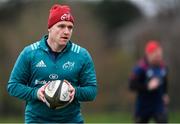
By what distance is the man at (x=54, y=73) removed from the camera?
27.5 ft

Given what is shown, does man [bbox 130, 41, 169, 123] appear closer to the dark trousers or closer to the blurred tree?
the dark trousers

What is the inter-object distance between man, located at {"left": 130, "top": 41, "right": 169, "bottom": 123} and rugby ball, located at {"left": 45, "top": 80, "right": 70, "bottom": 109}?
20.9ft

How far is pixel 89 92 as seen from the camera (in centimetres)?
841

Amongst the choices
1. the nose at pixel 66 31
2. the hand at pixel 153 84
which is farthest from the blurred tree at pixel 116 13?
the nose at pixel 66 31

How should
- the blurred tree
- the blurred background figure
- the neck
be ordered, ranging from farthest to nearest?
1. the blurred tree
2. the blurred background figure
3. the neck

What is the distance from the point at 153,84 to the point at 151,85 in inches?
1.8

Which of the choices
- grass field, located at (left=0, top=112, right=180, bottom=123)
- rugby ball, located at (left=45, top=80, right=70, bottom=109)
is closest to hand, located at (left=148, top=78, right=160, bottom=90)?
rugby ball, located at (left=45, top=80, right=70, bottom=109)

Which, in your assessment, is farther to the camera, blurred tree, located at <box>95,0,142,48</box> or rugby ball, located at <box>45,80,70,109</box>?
blurred tree, located at <box>95,0,142,48</box>

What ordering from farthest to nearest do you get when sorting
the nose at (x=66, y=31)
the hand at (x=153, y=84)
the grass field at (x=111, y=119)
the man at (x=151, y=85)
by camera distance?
the grass field at (x=111, y=119)
the man at (x=151, y=85)
the hand at (x=153, y=84)
the nose at (x=66, y=31)

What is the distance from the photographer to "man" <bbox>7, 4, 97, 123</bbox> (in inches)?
330

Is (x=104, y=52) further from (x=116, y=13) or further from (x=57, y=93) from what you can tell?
(x=57, y=93)

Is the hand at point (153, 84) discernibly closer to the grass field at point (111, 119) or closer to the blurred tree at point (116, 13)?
the grass field at point (111, 119)

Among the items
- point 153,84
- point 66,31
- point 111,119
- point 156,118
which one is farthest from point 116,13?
point 66,31

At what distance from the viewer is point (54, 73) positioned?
843cm
